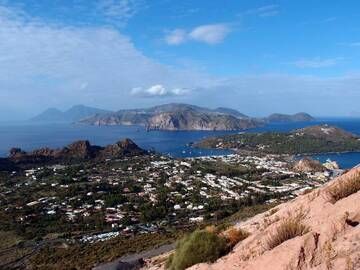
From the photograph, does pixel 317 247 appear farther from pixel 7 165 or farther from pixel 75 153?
pixel 75 153

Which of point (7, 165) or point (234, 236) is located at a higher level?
point (234, 236)

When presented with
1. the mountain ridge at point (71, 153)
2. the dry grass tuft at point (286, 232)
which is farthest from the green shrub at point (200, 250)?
the mountain ridge at point (71, 153)

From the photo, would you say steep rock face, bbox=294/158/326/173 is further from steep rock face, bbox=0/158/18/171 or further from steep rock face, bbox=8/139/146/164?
steep rock face, bbox=0/158/18/171

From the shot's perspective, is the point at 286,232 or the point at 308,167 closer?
the point at 286,232

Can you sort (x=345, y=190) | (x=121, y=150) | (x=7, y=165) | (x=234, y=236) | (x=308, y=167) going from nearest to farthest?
(x=345, y=190), (x=234, y=236), (x=308, y=167), (x=7, y=165), (x=121, y=150)

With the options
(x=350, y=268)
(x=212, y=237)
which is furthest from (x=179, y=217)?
(x=350, y=268)

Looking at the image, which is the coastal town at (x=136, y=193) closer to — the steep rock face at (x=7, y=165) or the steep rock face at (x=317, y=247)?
the steep rock face at (x=7, y=165)

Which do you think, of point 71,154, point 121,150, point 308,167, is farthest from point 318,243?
point 121,150

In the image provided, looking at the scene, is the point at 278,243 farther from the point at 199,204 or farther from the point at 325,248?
the point at 199,204

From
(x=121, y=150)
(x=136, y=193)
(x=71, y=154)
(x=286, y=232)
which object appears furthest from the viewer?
(x=121, y=150)
